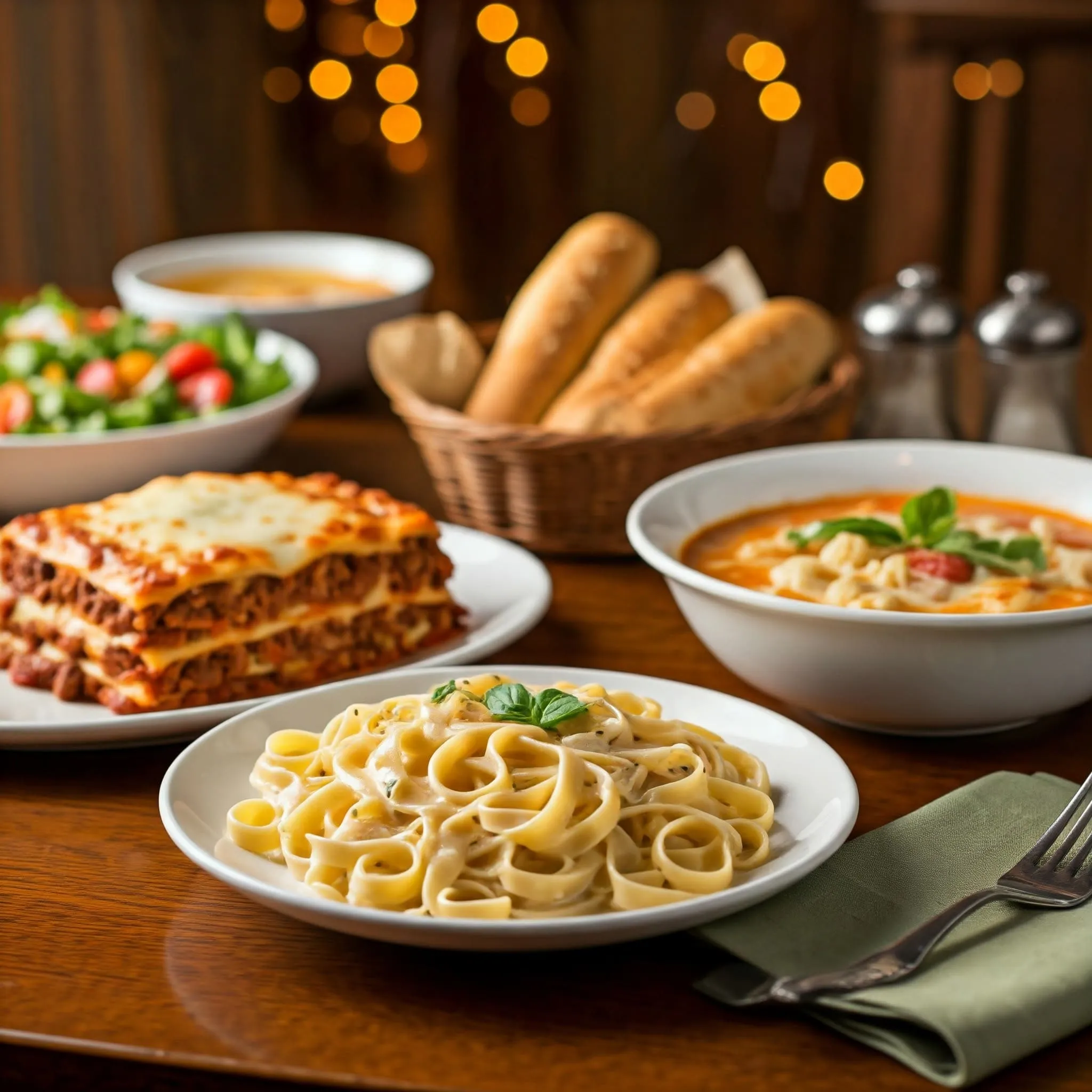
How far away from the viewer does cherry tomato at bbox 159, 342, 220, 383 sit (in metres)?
2.82

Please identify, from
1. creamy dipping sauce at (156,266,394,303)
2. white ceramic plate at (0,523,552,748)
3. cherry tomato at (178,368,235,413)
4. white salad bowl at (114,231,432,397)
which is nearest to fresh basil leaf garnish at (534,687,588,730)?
white ceramic plate at (0,523,552,748)

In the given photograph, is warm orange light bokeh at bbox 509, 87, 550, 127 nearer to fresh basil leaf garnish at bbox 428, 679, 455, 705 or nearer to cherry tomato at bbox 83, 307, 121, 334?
cherry tomato at bbox 83, 307, 121, 334

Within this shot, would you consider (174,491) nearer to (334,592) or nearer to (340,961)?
(334,592)

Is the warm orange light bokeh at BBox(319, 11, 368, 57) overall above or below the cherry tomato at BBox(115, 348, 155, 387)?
above

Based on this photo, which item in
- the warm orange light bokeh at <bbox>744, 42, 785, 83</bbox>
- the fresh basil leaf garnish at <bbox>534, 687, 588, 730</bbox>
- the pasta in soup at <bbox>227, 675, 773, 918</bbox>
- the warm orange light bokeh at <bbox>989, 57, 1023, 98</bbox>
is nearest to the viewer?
the pasta in soup at <bbox>227, 675, 773, 918</bbox>

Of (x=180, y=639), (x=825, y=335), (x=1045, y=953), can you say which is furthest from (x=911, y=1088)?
(x=825, y=335)

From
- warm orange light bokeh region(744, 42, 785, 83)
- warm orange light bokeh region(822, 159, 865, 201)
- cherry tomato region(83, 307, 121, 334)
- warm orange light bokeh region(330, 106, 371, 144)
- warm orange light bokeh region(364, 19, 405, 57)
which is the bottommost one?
warm orange light bokeh region(822, 159, 865, 201)

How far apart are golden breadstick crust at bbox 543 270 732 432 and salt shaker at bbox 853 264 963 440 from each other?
0.87 ft

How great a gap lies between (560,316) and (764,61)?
3.79 m

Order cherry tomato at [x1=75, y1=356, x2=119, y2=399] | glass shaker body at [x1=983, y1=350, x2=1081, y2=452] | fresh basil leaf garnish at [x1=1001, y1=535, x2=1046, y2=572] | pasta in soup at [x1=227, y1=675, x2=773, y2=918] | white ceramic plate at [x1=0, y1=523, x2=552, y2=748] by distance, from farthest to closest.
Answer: cherry tomato at [x1=75, y1=356, x2=119, y2=399]
glass shaker body at [x1=983, y1=350, x2=1081, y2=452]
fresh basil leaf garnish at [x1=1001, y1=535, x2=1046, y2=572]
white ceramic plate at [x1=0, y1=523, x2=552, y2=748]
pasta in soup at [x1=227, y1=675, x2=773, y2=918]

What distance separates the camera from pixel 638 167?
20.6 ft

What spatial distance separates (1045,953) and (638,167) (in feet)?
17.7

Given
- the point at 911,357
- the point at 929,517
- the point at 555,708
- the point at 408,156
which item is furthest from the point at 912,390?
the point at 408,156

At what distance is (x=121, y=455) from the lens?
2.42 meters
